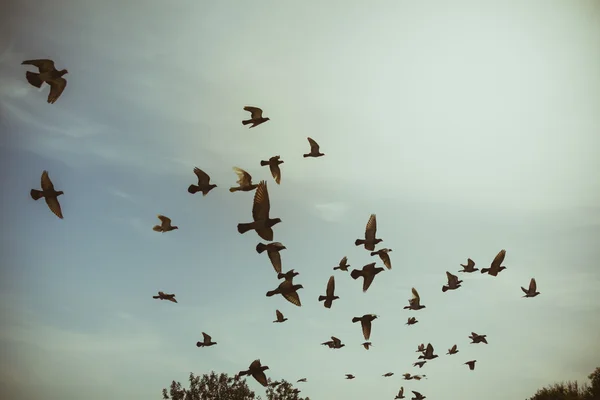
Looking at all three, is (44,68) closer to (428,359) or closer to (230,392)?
(428,359)

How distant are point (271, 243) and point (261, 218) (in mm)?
2389

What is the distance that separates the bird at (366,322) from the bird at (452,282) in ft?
17.7

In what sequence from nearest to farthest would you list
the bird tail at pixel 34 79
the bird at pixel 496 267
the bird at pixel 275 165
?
the bird tail at pixel 34 79 < the bird at pixel 275 165 < the bird at pixel 496 267

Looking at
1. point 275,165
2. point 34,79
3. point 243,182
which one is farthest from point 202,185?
point 34,79

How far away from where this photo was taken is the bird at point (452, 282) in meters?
23.7

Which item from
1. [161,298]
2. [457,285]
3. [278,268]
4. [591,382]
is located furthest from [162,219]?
[591,382]

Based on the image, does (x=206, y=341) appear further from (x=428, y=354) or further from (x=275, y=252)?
(x=428, y=354)

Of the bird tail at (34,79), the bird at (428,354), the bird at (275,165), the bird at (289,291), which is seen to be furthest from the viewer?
the bird at (428,354)

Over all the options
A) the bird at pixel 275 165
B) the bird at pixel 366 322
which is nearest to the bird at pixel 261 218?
the bird at pixel 275 165

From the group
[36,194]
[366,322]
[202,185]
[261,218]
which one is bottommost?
[366,322]

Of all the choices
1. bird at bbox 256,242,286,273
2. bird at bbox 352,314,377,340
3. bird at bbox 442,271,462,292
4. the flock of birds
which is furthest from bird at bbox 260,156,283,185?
bird at bbox 442,271,462,292

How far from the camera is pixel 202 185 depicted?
17.7 meters

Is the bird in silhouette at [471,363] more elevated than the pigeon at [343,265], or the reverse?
the pigeon at [343,265]

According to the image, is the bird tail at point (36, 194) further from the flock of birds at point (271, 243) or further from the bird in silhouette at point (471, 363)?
the bird in silhouette at point (471, 363)
